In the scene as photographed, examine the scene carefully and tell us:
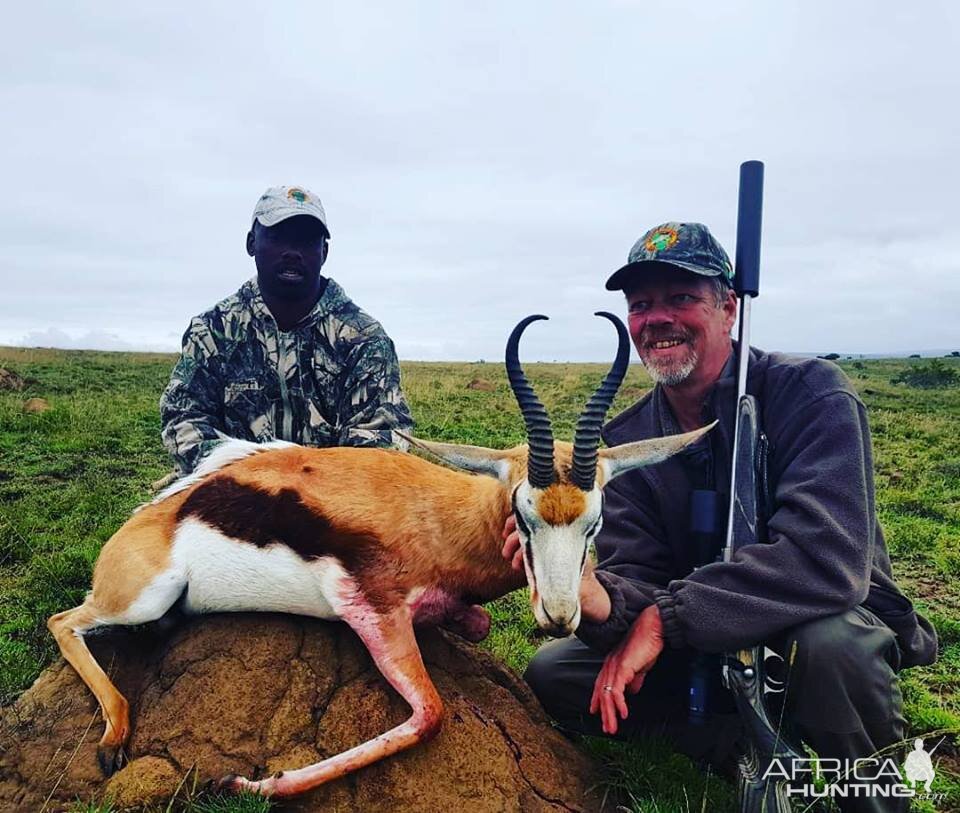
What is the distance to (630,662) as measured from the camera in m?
3.91

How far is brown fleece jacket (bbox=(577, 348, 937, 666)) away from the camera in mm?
3662

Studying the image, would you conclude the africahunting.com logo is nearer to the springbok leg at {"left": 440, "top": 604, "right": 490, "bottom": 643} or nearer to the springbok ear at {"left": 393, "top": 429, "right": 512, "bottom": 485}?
the springbok leg at {"left": 440, "top": 604, "right": 490, "bottom": 643}

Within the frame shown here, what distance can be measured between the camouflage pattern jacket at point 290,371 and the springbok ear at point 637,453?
259cm

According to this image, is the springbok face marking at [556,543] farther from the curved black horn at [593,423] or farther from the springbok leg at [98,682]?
the springbok leg at [98,682]

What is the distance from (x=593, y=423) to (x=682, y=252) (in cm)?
154

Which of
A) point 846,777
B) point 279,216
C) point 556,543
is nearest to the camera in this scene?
point 556,543

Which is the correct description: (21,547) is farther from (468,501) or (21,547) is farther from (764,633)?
(764,633)

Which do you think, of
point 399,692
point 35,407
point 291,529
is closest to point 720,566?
point 399,692

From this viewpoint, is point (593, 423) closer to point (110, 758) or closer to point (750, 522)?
point (750, 522)

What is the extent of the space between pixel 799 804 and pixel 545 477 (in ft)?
7.47

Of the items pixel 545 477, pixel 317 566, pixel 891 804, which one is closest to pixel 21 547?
pixel 317 566

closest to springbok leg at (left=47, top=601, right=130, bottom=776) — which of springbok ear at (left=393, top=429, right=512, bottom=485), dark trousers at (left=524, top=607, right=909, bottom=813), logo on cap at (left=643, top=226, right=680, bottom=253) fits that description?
springbok ear at (left=393, top=429, right=512, bottom=485)

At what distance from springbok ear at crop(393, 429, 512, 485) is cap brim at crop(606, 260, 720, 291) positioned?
1.52 metres

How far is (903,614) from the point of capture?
3.96 m
